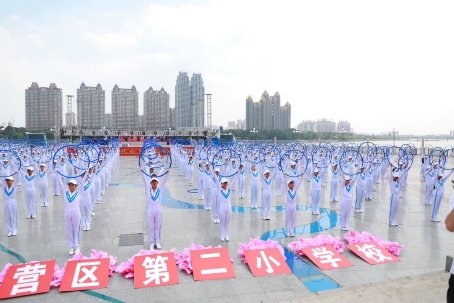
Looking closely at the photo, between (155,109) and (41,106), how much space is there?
2146 cm

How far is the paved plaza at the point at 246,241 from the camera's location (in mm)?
4840

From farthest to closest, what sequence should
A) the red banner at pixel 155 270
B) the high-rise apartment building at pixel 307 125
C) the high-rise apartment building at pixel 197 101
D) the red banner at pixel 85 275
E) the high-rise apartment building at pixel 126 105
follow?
the high-rise apartment building at pixel 307 125
the high-rise apartment building at pixel 126 105
the high-rise apartment building at pixel 197 101
the red banner at pixel 155 270
the red banner at pixel 85 275

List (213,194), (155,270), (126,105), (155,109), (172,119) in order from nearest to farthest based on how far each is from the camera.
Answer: (155,270) < (213,194) < (126,105) < (155,109) < (172,119)

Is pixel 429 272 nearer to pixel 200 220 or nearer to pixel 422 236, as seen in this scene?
pixel 422 236

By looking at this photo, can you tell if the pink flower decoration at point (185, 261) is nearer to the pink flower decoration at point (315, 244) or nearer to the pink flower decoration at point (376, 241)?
the pink flower decoration at point (315, 244)

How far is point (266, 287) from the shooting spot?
512 cm

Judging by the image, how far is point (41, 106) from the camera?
6316 centimetres

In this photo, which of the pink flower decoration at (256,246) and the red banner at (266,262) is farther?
the pink flower decoration at (256,246)

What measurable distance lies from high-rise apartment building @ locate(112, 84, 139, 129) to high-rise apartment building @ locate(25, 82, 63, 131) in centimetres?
1009

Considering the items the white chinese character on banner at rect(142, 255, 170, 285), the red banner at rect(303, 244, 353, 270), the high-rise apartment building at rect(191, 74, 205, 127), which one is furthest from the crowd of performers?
the high-rise apartment building at rect(191, 74, 205, 127)

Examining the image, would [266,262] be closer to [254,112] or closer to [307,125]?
[254,112]

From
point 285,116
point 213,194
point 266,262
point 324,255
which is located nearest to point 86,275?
point 266,262

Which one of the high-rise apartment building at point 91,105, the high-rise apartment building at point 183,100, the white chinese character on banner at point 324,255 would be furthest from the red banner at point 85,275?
the high-rise apartment building at point 91,105

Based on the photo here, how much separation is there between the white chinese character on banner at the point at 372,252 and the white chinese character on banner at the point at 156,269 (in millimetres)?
3790
